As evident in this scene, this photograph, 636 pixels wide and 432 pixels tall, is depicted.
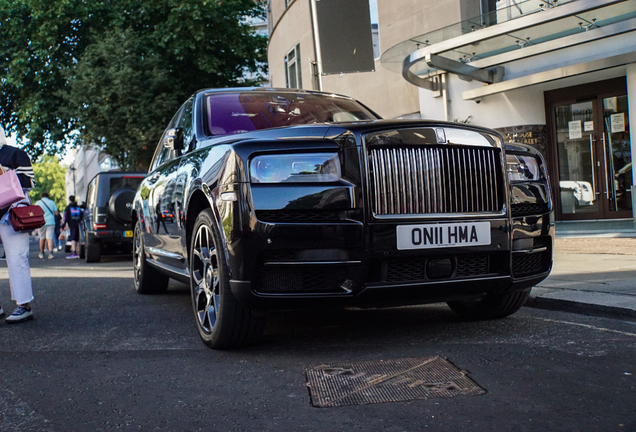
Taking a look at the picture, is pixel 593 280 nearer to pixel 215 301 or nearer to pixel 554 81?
pixel 215 301

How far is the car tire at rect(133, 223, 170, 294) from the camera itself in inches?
284

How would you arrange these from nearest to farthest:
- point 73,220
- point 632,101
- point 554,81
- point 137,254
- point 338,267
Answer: point 338,267 < point 137,254 < point 632,101 < point 554,81 < point 73,220

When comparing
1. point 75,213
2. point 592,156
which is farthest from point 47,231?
point 592,156

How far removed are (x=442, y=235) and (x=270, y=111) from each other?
6.69 feet

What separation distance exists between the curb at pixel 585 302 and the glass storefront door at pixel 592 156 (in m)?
7.62

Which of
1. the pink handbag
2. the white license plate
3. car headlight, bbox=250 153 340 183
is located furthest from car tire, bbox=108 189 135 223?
the white license plate

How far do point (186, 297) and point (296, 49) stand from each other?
17.3 m

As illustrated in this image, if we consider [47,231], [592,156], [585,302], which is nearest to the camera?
[585,302]

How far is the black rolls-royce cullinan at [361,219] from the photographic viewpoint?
3746 millimetres

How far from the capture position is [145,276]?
727 centimetres

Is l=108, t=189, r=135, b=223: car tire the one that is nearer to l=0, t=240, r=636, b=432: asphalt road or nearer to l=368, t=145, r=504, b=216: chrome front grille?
l=0, t=240, r=636, b=432: asphalt road

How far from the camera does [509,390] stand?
312 centimetres

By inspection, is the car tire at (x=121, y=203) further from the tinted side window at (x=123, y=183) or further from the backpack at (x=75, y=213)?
the backpack at (x=75, y=213)

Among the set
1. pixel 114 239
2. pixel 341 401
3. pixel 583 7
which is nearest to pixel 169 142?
pixel 341 401
